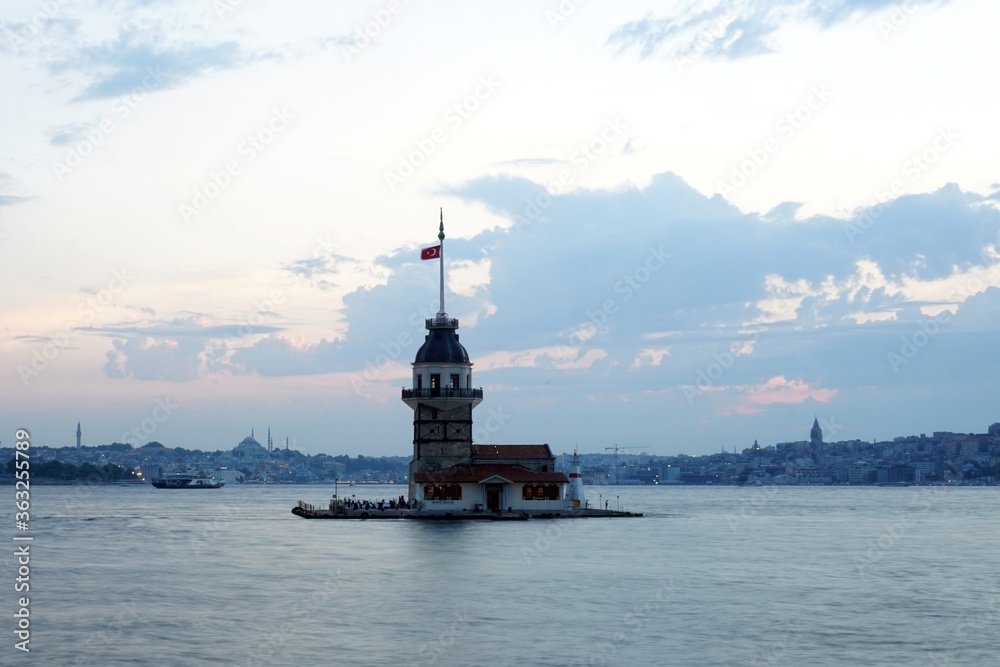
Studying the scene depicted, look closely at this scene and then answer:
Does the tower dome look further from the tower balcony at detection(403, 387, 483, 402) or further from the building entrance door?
the building entrance door

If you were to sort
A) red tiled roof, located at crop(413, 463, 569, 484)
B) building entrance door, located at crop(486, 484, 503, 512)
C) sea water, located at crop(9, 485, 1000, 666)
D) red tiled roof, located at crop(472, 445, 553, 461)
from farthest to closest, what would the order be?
red tiled roof, located at crop(472, 445, 553, 461), building entrance door, located at crop(486, 484, 503, 512), red tiled roof, located at crop(413, 463, 569, 484), sea water, located at crop(9, 485, 1000, 666)

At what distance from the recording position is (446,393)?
10156 centimetres

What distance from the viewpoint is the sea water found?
1623 inches

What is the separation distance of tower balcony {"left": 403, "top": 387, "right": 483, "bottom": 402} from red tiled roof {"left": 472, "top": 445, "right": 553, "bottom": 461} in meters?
4.33

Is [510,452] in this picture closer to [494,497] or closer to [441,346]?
[494,497]

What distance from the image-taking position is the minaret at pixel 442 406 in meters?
102

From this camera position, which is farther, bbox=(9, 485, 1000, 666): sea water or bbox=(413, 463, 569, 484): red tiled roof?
bbox=(413, 463, 569, 484): red tiled roof

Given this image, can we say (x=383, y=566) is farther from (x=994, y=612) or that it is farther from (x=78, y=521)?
(x=78, y=521)

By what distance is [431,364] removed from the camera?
103 metres

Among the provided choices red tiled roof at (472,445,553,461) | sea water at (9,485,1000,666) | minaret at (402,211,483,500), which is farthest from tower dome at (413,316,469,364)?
sea water at (9,485,1000,666)

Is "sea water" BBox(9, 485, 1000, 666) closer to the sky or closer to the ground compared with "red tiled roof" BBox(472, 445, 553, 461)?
closer to the ground

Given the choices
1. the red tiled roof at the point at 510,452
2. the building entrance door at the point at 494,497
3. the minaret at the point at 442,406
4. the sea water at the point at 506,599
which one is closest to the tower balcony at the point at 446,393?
the minaret at the point at 442,406

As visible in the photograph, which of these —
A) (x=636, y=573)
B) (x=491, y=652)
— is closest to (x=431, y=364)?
(x=636, y=573)

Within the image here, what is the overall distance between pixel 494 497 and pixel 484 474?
252cm
